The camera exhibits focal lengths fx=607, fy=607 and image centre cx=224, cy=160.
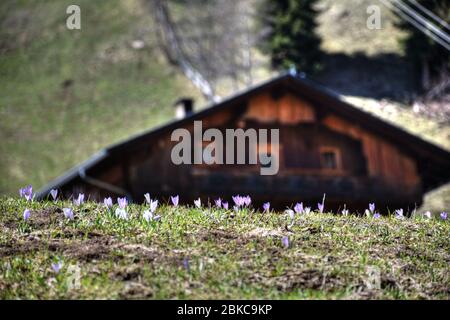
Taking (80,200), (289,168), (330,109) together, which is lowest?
(80,200)

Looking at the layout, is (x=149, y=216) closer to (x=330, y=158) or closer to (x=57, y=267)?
(x=57, y=267)

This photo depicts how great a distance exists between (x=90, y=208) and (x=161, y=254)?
1.75m

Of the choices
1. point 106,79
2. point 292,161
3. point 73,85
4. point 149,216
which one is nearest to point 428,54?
point 292,161

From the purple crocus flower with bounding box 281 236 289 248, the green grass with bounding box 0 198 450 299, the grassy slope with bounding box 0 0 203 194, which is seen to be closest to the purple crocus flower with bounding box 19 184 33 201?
the green grass with bounding box 0 198 450 299

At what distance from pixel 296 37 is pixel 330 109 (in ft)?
98.2

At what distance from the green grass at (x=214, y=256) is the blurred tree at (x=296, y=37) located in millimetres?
43657

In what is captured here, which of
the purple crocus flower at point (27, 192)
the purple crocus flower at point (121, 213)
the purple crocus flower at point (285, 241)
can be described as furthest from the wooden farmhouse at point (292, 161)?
the purple crocus flower at point (285, 241)

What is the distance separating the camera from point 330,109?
20.9 meters

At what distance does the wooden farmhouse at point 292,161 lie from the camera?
19844 mm

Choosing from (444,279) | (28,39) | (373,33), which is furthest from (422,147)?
(28,39)

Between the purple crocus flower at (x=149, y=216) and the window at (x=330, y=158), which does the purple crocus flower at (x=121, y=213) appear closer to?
the purple crocus flower at (x=149, y=216)

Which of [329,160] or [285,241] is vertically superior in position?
[329,160]

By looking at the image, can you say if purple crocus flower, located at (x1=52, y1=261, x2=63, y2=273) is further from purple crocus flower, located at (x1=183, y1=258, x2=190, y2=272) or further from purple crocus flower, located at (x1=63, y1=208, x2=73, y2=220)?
purple crocus flower, located at (x1=63, y1=208, x2=73, y2=220)

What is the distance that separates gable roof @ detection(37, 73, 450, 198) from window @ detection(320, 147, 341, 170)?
127 centimetres
